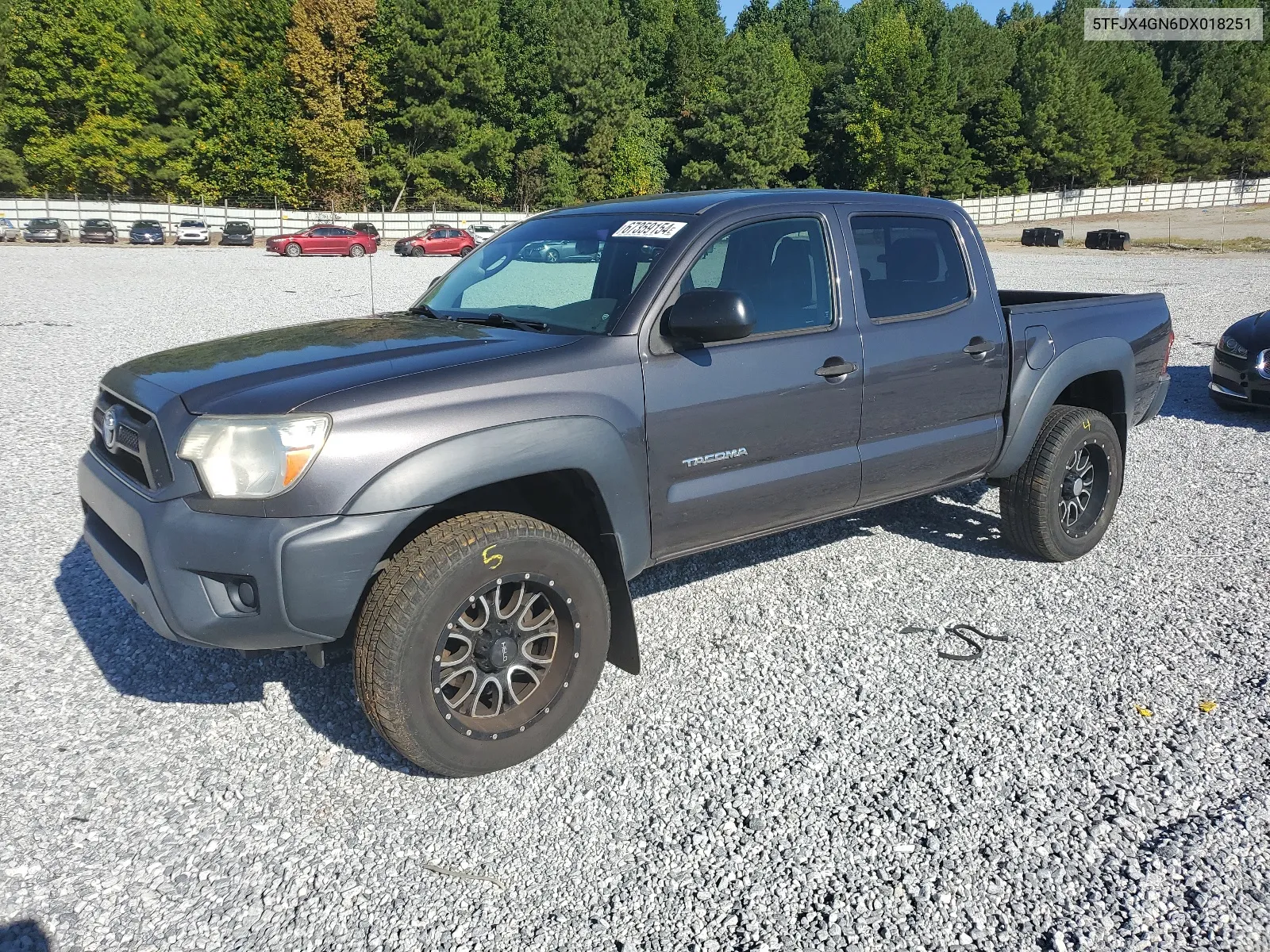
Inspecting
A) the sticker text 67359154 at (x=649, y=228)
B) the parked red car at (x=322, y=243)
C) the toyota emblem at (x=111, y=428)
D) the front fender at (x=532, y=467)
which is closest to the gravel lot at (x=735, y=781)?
the front fender at (x=532, y=467)

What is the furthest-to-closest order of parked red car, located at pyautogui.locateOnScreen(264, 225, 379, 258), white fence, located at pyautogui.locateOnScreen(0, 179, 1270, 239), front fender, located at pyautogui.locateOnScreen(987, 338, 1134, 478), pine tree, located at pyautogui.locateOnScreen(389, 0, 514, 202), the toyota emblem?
pine tree, located at pyautogui.locateOnScreen(389, 0, 514, 202) → white fence, located at pyautogui.locateOnScreen(0, 179, 1270, 239) → parked red car, located at pyautogui.locateOnScreen(264, 225, 379, 258) → front fender, located at pyautogui.locateOnScreen(987, 338, 1134, 478) → the toyota emblem

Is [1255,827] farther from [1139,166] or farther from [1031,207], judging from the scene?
[1139,166]

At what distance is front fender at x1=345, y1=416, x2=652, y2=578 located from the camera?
2852 millimetres

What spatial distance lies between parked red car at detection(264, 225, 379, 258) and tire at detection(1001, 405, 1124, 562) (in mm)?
34813

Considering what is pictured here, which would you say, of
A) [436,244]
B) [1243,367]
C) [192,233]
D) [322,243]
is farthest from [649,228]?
[192,233]

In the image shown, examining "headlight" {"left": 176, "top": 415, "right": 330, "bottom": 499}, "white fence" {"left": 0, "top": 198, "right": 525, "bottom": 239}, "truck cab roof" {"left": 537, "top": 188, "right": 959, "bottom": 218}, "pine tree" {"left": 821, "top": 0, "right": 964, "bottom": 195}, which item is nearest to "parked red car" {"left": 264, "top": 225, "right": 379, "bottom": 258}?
"white fence" {"left": 0, "top": 198, "right": 525, "bottom": 239}

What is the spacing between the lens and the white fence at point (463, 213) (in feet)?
163

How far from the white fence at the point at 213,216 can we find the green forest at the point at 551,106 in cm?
457

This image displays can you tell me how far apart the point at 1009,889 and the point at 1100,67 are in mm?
Answer: 104698

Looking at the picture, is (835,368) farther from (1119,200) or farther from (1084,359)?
(1119,200)

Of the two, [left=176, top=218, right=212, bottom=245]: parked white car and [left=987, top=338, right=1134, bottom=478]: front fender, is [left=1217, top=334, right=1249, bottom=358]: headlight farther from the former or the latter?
[left=176, top=218, right=212, bottom=245]: parked white car

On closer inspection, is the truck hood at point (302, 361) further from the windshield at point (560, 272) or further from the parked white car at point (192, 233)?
the parked white car at point (192, 233)

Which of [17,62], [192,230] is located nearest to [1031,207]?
[192,230]

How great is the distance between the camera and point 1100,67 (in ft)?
292
